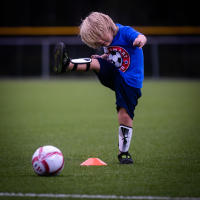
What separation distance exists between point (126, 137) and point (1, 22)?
2107cm

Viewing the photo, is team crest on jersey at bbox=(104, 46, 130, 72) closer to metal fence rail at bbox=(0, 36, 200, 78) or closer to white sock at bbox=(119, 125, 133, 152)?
white sock at bbox=(119, 125, 133, 152)

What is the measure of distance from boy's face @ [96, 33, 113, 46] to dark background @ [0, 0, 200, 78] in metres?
18.5

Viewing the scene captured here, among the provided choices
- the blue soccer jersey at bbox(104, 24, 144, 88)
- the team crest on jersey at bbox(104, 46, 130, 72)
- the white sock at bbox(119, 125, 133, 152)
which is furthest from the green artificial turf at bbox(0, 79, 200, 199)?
the team crest on jersey at bbox(104, 46, 130, 72)

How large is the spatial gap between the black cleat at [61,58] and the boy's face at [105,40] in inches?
15.7

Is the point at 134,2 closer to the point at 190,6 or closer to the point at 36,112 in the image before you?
the point at 190,6

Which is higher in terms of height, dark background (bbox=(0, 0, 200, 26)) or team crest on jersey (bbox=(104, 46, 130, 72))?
dark background (bbox=(0, 0, 200, 26))

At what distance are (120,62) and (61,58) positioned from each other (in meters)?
0.66

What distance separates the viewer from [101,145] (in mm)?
5992

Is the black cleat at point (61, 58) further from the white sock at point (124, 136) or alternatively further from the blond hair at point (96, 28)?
the white sock at point (124, 136)

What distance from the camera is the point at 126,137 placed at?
4.74 meters

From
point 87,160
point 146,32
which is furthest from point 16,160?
point 146,32

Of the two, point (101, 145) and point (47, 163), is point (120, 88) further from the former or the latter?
point (101, 145)

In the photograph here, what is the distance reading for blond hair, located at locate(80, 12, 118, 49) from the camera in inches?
181

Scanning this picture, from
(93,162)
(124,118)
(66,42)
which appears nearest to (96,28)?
(124,118)
